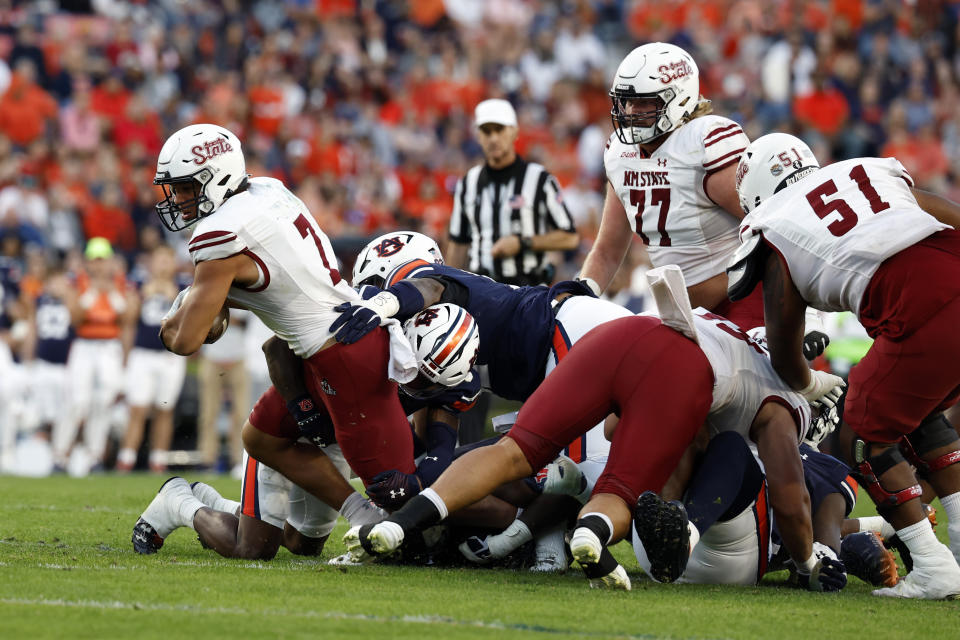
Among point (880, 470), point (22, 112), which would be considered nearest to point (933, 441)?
point (880, 470)

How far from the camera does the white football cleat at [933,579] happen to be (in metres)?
4.38

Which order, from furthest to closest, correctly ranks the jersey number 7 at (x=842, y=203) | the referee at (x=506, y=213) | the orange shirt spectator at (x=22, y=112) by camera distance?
1. the orange shirt spectator at (x=22, y=112)
2. the referee at (x=506, y=213)
3. the jersey number 7 at (x=842, y=203)

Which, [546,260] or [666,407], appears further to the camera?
[546,260]

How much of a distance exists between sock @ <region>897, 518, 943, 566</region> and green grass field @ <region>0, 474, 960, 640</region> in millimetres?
202

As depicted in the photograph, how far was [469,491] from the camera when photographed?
437cm

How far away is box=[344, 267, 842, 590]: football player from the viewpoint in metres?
4.32

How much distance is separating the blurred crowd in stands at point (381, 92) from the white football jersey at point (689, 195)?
626cm

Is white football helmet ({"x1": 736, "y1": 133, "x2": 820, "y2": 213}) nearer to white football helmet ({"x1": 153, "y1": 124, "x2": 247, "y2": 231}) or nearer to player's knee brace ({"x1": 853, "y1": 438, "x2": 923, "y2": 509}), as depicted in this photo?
player's knee brace ({"x1": 853, "y1": 438, "x2": 923, "y2": 509})

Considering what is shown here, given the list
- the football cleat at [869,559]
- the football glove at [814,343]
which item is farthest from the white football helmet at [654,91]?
the football cleat at [869,559]

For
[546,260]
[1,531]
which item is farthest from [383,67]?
[1,531]

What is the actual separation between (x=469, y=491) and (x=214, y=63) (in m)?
12.3

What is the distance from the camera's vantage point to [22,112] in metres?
13.9

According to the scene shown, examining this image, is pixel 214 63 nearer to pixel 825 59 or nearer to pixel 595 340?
pixel 825 59

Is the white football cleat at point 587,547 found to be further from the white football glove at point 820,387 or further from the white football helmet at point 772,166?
the white football helmet at point 772,166
